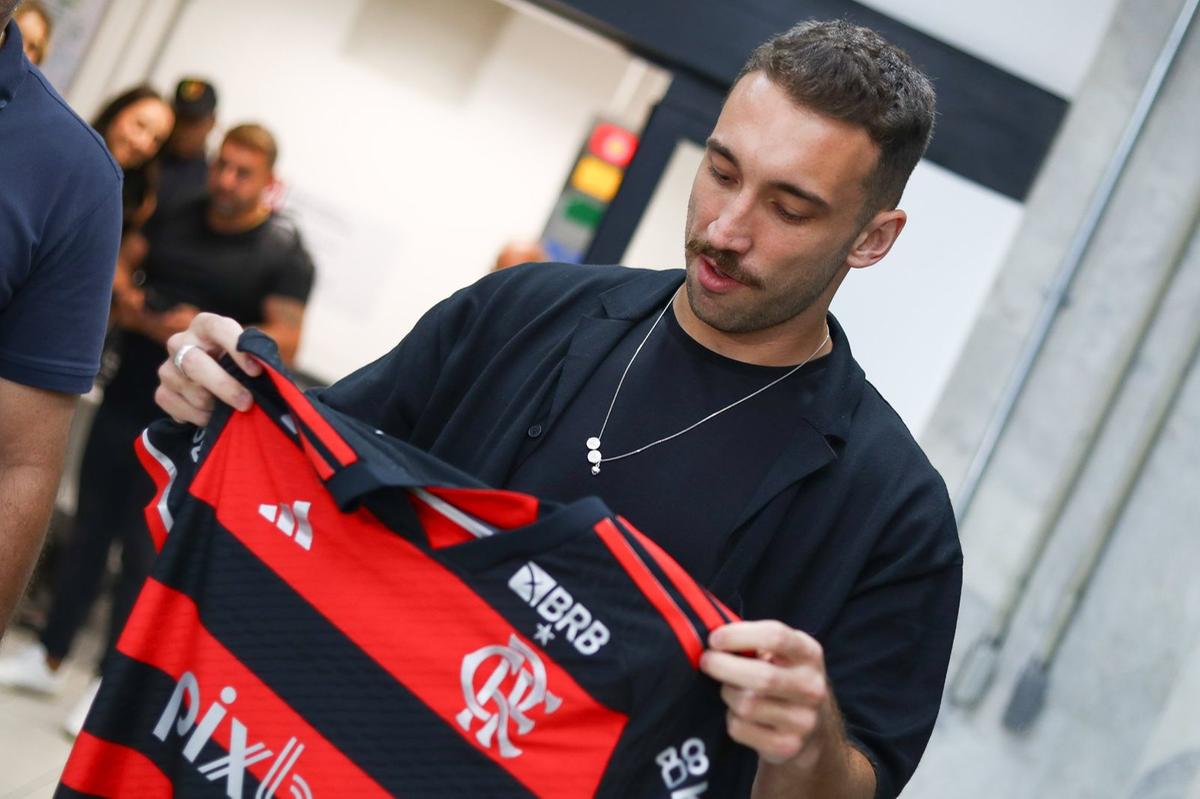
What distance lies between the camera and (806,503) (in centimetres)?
169

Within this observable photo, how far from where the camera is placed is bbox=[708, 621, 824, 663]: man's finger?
1.37m

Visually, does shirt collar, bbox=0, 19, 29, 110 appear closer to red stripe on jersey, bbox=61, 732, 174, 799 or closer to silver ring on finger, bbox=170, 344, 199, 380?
silver ring on finger, bbox=170, 344, 199, 380

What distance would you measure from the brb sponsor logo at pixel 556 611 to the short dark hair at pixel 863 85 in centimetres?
64

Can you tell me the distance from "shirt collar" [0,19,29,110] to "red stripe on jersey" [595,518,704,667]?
3.20 ft

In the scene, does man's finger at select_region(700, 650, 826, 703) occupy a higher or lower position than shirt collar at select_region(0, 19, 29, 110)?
lower

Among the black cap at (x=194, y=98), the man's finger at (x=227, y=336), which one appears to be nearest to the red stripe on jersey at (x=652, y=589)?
the man's finger at (x=227, y=336)

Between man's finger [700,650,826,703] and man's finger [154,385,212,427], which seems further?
man's finger [154,385,212,427]

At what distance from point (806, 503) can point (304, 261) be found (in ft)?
9.13

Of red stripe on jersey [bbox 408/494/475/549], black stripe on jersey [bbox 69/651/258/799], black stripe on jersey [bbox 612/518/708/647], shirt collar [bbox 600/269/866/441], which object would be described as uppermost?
shirt collar [bbox 600/269/866/441]

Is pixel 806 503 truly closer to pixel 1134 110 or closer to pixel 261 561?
pixel 261 561

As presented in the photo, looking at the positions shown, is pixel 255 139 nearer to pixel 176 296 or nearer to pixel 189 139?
pixel 176 296

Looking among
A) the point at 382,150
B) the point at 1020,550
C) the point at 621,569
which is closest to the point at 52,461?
the point at 621,569

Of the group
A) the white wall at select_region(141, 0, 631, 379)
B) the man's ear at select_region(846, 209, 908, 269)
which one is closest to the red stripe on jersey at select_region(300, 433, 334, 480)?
the man's ear at select_region(846, 209, 908, 269)

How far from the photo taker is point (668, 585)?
1.46 meters
